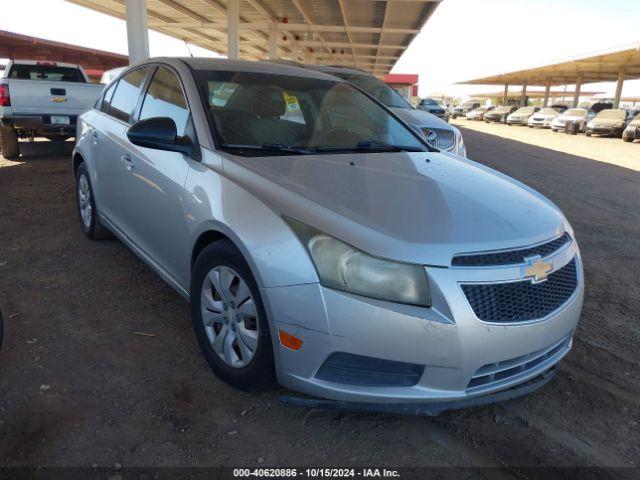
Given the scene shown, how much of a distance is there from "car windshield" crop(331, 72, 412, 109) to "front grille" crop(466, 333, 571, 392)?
23.4ft

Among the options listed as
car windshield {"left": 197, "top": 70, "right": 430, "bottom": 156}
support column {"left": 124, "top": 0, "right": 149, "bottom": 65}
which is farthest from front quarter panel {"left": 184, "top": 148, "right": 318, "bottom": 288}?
Result: support column {"left": 124, "top": 0, "right": 149, "bottom": 65}

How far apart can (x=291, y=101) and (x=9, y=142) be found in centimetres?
798

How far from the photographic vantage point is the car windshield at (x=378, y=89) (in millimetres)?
9031

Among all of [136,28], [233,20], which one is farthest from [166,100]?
[233,20]

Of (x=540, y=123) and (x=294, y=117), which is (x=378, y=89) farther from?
(x=540, y=123)

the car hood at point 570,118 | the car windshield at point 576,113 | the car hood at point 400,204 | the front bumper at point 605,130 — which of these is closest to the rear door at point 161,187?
the car hood at point 400,204

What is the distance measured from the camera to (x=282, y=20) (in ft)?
64.3

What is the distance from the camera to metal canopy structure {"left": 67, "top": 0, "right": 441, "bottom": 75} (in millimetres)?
15773

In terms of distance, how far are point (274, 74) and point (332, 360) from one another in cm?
228

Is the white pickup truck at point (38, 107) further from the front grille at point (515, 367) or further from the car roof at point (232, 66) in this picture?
the front grille at point (515, 367)

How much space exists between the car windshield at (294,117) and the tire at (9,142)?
25.3 ft

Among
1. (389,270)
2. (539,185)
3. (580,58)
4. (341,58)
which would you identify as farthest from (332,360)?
(580,58)

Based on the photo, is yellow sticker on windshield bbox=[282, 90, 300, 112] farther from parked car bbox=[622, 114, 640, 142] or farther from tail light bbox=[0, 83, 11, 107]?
parked car bbox=[622, 114, 640, 142]

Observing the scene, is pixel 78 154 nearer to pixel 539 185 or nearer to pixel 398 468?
pixel 398 468
